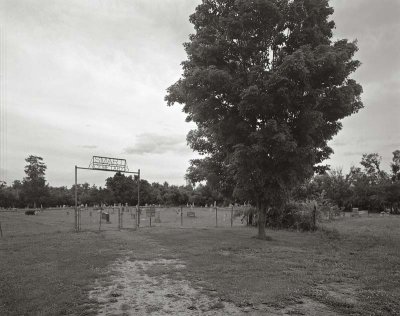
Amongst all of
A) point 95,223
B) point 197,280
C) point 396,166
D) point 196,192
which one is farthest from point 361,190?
point 197,280

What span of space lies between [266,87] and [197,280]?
9.00 m

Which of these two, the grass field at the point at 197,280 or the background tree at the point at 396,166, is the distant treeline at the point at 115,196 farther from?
the grass field at the point at 197,280

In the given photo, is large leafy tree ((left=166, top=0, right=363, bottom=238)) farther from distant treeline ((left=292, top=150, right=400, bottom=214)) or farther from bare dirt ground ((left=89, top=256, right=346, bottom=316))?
distant treeline ((left=292, top=150, right=400, bottom=214))

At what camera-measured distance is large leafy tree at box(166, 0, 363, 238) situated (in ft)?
49.4

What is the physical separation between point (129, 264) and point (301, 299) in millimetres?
6049

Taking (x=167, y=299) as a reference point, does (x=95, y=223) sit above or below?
below

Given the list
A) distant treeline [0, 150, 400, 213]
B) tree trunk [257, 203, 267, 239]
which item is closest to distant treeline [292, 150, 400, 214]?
distant treeline [0, 150, 400, 213]

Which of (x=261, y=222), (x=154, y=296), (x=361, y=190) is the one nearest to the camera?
(x=154, y=296)

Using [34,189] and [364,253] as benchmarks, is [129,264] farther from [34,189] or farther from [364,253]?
[34,189]

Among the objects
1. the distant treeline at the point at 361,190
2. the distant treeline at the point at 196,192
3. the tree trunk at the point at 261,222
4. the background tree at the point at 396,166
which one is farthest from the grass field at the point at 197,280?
the background tree at the point at 396,166

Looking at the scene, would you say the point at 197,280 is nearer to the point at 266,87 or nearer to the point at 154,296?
the point at 154,296

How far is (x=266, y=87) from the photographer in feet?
48.5

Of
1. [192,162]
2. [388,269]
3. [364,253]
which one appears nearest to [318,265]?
Result: [388,269]

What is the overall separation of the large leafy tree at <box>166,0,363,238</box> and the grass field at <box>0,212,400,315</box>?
399 centimetres
